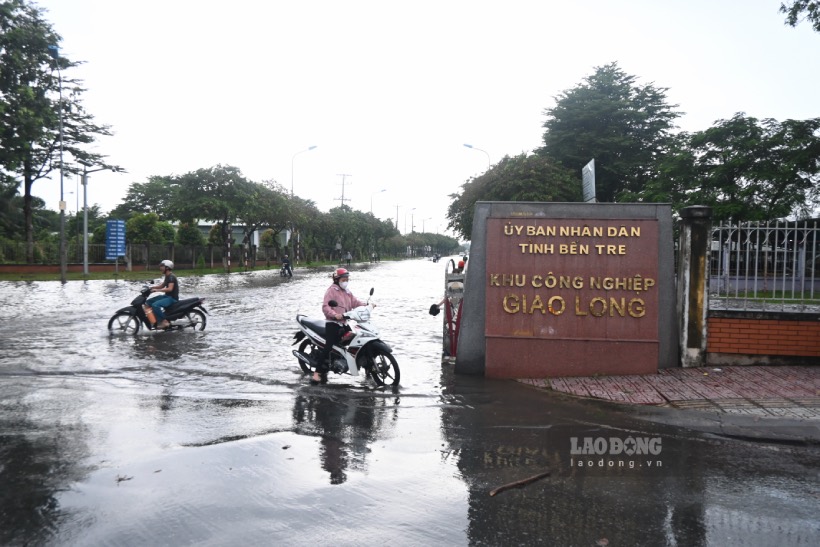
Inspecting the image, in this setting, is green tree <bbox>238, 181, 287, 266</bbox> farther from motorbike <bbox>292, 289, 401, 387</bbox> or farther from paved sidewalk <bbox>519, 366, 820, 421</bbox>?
paved sidewalk <bbox>519, 366, 820, 421</bbox>

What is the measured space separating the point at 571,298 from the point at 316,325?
3.65 m

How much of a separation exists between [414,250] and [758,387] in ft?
486

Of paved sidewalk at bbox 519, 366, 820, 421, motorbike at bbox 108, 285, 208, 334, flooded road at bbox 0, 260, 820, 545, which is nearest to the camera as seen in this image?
flooded road at bbox 0, 260, 820, 545

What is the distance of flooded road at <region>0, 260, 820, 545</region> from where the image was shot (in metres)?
3.97

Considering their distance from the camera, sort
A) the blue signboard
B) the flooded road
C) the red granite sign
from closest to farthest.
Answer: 1. the flooded road
2. the red granite sign
3. the blue signboard

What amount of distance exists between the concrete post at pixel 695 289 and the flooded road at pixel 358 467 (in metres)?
2.77

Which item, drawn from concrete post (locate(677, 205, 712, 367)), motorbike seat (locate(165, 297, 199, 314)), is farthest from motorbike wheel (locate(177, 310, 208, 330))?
concrete post (locate(677, 205, 712, 367))

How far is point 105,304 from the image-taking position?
63.1 feet

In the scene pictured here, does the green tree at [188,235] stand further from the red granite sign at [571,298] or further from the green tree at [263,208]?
the red granite sign at [571,298]

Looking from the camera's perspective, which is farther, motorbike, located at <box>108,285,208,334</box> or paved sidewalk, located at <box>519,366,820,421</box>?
motorbike, located at <box>108,285,208,334</box>

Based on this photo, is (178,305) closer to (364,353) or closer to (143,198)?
(364,353)

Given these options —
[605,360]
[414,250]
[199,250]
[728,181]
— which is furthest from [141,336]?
[414,250]

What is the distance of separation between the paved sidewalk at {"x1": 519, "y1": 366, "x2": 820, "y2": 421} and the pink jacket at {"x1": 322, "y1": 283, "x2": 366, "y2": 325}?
2621 millimetres

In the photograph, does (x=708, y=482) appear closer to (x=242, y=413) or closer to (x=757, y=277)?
(x=242, y=413)
